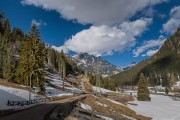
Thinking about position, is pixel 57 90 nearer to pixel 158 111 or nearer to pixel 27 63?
pixel 27 63

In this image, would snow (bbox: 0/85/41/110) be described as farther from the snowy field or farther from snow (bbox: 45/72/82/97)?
the snowy field

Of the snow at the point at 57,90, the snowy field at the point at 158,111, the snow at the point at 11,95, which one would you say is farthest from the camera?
the snow at the point at 57,90

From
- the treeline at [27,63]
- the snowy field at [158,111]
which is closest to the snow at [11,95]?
the treeline at [27,63]

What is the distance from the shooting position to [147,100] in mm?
108000

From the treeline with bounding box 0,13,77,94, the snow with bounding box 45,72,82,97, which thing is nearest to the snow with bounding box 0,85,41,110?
the treeline with bounding box 0,13,77,94

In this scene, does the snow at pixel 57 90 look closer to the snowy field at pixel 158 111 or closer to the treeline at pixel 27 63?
the treeline at pixel 27 63

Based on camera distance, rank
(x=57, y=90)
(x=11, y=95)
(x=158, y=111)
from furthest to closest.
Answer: (x=57, y=90) → (x=158, y=111) → (x=11, y=95)

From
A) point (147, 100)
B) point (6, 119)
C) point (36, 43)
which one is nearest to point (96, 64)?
point (36, 43)

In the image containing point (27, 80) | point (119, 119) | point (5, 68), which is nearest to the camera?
point (119, 119)

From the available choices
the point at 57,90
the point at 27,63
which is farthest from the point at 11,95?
the point at 57,90

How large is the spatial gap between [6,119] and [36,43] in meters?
42.0

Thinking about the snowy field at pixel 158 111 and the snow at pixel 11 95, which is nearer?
the snow at pixel 11 95

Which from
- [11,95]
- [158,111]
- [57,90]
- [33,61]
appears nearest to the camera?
[11,95]

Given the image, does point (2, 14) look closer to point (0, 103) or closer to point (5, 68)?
point (5, 68)
